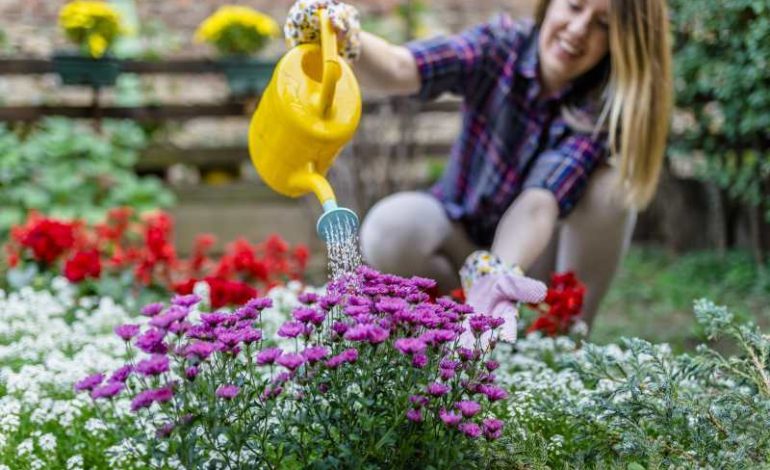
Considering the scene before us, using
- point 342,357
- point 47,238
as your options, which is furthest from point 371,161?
point 342,357

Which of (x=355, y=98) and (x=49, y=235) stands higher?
(x=355, y=98)

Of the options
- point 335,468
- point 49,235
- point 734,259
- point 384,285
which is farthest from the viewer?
point 734,259

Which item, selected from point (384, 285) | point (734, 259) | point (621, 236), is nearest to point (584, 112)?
point (621, 236)

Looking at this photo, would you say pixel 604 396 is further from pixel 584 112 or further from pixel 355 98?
pixel 584 112

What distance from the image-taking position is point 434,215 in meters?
2.72

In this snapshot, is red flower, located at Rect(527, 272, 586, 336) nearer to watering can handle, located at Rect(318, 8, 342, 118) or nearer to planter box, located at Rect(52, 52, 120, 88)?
watering can handle, located at Rect(318, 8, 342, 118)

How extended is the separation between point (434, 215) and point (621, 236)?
503mm

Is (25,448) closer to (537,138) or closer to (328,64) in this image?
(328,64)

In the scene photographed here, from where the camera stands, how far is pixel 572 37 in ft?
7.85

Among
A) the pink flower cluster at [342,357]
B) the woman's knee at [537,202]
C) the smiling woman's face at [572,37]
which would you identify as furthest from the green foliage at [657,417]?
the smiling woman's face at [572,37]

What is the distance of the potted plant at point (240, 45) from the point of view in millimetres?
4984

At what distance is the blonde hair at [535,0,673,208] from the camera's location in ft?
7.79

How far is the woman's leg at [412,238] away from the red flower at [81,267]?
774 mm

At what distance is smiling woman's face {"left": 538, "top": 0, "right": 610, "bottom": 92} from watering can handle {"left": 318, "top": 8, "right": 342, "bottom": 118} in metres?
0.72
